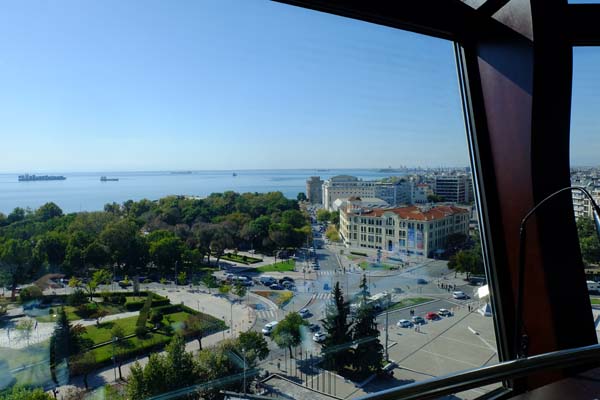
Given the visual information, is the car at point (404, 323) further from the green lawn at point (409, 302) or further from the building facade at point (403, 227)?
the building facade at point (403, 227)

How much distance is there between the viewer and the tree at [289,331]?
92.6 inches

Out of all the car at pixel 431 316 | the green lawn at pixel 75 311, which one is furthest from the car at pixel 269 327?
the car at pixel 431 316

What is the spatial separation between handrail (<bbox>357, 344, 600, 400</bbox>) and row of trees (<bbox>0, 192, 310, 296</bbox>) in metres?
1.47

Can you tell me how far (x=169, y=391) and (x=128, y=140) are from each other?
1.47 m

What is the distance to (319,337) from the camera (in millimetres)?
2564

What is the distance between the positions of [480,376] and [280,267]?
153cm

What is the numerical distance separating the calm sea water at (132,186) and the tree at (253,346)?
3.14ft

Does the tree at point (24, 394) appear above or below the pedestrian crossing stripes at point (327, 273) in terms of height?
below

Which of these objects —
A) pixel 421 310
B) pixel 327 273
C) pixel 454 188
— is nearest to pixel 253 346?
pixel 327 273

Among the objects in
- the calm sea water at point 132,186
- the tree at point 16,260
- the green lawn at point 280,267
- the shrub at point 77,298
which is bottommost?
the green lawn at point 280,267

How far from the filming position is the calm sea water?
1.96 metres

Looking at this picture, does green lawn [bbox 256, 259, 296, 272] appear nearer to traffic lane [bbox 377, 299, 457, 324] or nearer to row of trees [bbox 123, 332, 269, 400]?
row of trees [bbox 123, 332, 269, 400]

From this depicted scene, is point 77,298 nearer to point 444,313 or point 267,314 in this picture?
point 267,314

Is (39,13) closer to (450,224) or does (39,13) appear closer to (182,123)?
(182,123)
